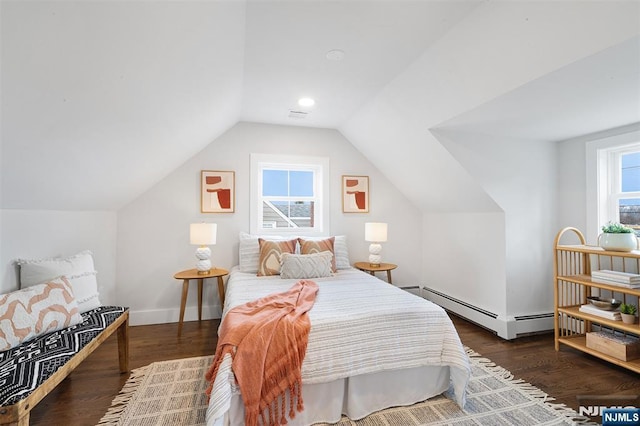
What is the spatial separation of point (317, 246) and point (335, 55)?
1.93 m


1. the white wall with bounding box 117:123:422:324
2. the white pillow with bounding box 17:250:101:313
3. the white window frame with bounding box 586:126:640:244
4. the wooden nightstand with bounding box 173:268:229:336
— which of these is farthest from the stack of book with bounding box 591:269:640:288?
the white pillow with bounding box 17:250:101:313

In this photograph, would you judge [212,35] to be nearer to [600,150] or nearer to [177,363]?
[177,363]

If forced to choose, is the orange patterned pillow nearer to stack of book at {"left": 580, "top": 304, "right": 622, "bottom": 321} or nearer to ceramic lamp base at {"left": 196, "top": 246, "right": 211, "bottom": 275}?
ceramic lamp base at {"left": 196, "top": 246, "right": 211, "bottom": 275}

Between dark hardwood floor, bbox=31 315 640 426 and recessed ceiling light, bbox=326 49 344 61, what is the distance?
2.67 metres

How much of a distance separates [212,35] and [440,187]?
106 inches

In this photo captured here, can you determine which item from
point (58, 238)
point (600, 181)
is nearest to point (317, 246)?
point (58, 238)

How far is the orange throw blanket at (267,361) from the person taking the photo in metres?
1.54

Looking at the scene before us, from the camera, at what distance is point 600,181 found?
278 centimetres

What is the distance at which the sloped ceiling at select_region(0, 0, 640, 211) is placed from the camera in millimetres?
1236

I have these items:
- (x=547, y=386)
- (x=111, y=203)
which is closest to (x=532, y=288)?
(x=547, y=386)

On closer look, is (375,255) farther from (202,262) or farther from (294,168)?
(202,262)

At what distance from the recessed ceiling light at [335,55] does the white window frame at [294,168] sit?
174 centimetres

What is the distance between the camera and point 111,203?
2971 millimetres

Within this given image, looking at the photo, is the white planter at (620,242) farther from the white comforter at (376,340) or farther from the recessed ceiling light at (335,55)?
the recessed ceiling light at (335,55)
